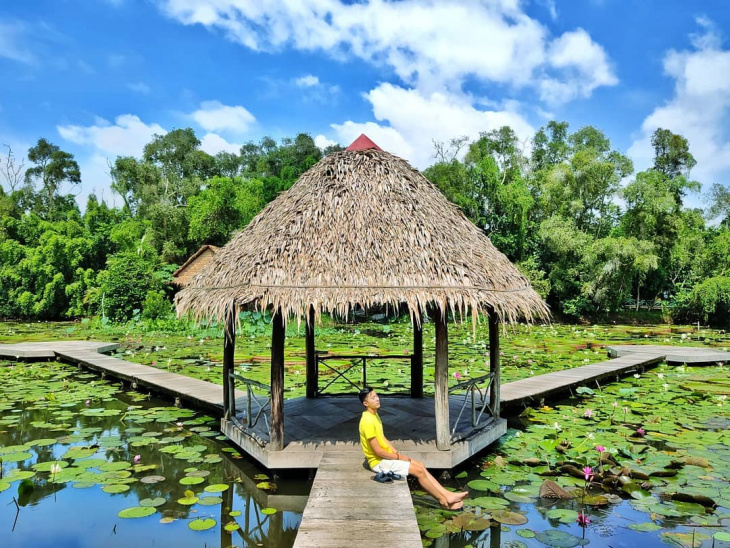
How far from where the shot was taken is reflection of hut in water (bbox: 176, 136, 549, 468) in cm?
530

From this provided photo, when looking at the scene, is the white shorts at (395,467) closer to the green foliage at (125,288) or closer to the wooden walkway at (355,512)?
the wooden walkway at (355,512)

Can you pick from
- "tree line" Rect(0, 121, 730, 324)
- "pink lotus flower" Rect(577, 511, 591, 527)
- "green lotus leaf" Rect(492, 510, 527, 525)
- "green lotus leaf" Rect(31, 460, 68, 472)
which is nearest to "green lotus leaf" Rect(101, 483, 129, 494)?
"green lotus leaf" Rect(31, 460, 68, 472)

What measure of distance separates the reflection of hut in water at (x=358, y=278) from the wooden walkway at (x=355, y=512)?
0.84 m

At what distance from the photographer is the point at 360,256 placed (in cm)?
556

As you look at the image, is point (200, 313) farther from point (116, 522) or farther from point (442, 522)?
point (442, 522)

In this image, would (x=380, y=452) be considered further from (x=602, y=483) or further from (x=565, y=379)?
(x=565, y=379)

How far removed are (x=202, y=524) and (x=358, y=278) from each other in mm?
2711

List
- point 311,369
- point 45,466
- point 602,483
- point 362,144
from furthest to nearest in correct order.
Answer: point 311,369
point 362,144
point 45,466
point 602,483

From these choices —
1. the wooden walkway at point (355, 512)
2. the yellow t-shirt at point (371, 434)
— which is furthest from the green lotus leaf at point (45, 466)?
the yellow t-shirt at point (371, 434)

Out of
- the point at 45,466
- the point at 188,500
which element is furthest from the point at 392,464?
the point at 45,466

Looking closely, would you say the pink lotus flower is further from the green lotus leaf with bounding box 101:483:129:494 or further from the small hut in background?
the small hut in background

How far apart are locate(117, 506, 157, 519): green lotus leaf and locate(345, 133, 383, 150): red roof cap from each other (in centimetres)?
469

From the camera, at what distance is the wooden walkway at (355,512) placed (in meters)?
3.62

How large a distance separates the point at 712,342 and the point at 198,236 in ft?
78.2
